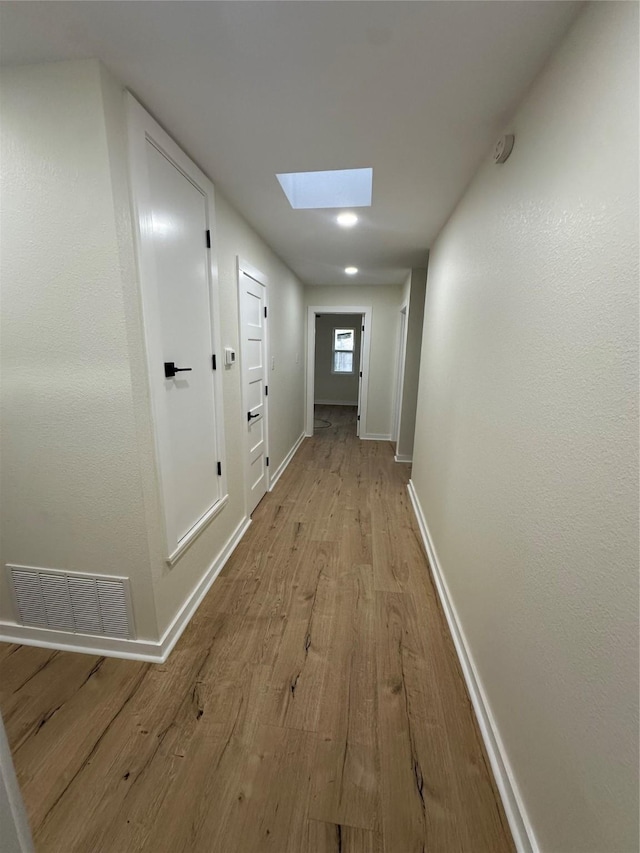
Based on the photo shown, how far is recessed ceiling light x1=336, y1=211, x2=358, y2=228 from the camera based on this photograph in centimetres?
232

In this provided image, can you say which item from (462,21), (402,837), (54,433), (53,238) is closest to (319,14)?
(462,21)

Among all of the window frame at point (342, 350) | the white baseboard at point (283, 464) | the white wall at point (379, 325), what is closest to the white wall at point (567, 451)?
the white baseboard at point (283, 464)

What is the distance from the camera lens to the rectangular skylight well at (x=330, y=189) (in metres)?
2.11

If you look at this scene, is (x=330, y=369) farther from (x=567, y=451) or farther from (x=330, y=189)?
(x=567, y=451)

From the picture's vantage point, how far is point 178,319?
61.9 inches

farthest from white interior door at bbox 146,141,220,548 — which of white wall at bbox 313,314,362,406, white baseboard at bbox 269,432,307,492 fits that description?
white wall at bbox 313,314,362,406

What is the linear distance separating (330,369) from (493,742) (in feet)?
24.0

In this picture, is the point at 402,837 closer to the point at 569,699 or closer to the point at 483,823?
the point at 483,823

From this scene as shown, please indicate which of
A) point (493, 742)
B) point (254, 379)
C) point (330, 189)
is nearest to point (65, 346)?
point (254, 379)

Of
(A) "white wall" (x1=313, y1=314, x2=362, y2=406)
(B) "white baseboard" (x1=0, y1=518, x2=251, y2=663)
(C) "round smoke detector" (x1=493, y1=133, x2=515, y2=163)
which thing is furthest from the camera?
(A) "white wall" (x1=313, y1=314, x2=362, y2=406)

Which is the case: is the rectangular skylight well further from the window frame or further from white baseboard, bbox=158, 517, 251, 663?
the window frame

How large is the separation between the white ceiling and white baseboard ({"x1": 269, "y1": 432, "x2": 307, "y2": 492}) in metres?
2.63

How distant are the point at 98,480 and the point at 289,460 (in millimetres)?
2981

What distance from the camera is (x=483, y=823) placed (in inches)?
40.1
